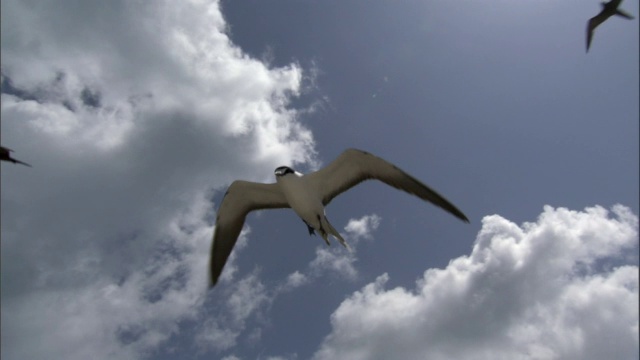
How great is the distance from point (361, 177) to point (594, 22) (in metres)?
6.92

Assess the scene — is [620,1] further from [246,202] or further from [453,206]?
[246,202]

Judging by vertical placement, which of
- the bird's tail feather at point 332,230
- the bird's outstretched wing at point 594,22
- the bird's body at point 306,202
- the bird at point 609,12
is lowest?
the bird's tail feather at point 332,230

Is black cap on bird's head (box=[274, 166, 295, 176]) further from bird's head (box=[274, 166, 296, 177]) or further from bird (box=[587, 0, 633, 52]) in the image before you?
bird (box=[587, 0, 633, 52])

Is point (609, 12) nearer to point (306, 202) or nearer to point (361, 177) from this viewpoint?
point (361, 177)

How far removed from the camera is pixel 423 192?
11688 millimetres

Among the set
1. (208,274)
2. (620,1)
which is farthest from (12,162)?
(620,1)

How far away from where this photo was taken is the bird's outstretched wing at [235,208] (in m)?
13.9

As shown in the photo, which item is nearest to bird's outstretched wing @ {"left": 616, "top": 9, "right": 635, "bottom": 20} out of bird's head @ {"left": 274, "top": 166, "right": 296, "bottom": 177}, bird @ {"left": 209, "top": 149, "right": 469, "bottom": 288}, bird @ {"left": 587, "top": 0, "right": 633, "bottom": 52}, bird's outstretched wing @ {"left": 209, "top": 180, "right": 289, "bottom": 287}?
bird @ {"left": 587, "top": 0, "right": 633, "bottom": 52}

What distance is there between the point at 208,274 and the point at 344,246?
13.2 ft

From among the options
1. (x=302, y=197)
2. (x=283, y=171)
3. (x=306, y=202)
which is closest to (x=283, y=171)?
(x=283, y=171)

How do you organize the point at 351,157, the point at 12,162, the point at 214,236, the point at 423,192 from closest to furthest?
the point at 12,162
the point at 423,192
the point at 351,157
the point at 214,236

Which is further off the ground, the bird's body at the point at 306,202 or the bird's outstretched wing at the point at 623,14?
the bird's outstretched wing at the point at 623,14

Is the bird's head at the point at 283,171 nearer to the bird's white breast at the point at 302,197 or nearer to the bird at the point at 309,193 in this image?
the bird at the point at 309,193

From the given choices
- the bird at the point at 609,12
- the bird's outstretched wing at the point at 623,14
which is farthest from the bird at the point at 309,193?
the bird's outstretched wing at the point at 623,14
